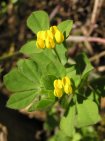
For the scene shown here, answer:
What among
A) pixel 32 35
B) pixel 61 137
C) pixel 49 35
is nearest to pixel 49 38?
pixel 49 35

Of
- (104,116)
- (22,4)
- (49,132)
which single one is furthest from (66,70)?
(22,4)

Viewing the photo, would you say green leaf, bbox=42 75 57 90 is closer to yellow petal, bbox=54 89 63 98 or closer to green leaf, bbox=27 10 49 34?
yellow petal, bbox=54 89 63 98

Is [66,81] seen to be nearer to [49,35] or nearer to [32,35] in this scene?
[49,35]

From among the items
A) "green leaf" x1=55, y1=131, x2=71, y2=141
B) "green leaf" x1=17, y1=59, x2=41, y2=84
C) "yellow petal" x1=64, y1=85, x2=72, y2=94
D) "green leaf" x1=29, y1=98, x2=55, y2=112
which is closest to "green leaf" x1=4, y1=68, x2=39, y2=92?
"green leaf" x1=17, y1=59, x2=41, y2=84

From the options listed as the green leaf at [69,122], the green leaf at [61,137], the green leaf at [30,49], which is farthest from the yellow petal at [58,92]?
the green leaf at [61,137]

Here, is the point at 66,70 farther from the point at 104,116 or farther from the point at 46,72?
the point at 104,116

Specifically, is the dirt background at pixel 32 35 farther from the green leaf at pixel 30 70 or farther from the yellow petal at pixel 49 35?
the yellow petal at pixel 49 35
